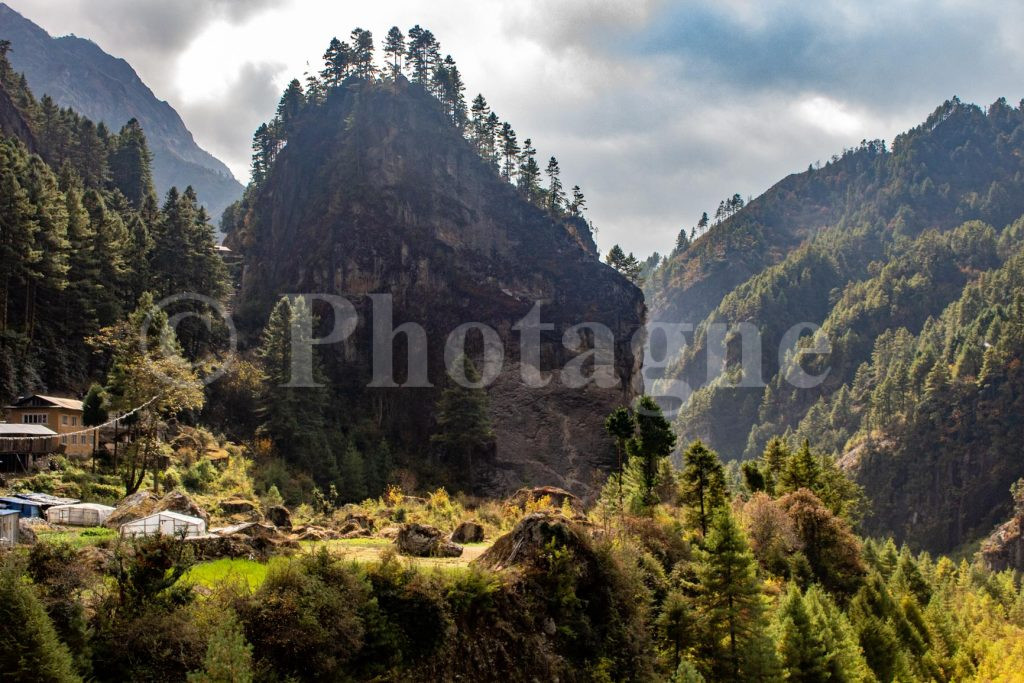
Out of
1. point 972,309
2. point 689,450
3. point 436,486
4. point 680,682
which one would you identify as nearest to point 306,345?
point 436,486

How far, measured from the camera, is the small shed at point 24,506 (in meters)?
30.5

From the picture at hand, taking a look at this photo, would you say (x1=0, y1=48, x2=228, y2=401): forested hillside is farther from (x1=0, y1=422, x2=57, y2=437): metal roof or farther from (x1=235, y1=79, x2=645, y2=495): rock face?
(x1=235, y1=79, x2=645, y2=495): rock face

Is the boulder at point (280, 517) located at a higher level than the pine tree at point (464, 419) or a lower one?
lower

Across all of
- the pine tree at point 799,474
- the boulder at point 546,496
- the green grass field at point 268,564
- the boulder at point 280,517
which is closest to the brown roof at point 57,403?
the boulder at point 280,517

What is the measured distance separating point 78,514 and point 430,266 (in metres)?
63.8

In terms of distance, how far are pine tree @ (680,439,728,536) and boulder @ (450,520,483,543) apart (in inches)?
618

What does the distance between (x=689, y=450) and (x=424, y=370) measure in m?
45.9

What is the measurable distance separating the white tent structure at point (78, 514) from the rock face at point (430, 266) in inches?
1814

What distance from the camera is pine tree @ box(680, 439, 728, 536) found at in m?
43.5

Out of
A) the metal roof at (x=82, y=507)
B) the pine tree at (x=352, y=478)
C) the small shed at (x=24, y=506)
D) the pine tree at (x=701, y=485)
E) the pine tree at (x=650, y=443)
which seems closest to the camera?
the small shed at (x=24, y=506)

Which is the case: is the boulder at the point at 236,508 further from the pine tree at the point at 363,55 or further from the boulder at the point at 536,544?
the pine tree at the point at 363,55

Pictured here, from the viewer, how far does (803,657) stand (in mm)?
35938

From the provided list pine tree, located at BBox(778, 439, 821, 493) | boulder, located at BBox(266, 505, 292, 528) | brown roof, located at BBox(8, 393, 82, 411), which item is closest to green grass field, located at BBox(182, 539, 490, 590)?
boulder, located at BBox(266, 505, 292, 528)

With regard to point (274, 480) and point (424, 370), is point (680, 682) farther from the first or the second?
point (424, 370)
